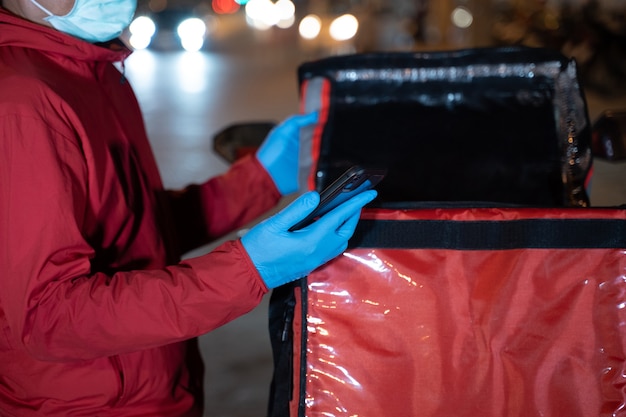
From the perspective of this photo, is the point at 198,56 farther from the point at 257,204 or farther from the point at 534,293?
the point at 534,293

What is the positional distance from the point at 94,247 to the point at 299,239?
371mm

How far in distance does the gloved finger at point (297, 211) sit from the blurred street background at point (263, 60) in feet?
5.39

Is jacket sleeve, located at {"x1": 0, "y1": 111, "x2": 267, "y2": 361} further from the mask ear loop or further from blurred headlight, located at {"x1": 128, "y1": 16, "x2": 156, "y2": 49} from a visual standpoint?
blurred headlight, located at {"x1": 128, "y1": 16, "x2": 156, "y2": 49}

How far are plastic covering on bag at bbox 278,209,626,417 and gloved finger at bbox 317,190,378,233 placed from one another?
0.06m

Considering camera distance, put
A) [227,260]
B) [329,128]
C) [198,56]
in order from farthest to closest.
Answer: [198,56] < [329,128] < [227,260]

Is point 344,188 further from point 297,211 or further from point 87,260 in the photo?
point 87,260

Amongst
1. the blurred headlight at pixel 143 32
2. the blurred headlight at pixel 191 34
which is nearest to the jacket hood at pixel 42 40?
the blurred headlight at pixel 143 32

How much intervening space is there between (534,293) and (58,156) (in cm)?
72

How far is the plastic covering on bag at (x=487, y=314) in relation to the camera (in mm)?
1029

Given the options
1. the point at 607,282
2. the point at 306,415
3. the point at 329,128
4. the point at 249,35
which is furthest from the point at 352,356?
the point at 249,35

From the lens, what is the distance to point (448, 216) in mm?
1029

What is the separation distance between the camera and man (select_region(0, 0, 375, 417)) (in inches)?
39.3

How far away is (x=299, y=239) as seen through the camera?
3.30ft

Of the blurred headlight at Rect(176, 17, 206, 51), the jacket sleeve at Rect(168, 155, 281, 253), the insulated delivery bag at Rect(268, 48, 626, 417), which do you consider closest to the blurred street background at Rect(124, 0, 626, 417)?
the blurred headlight at Rect(176, 17, 206, 51)
